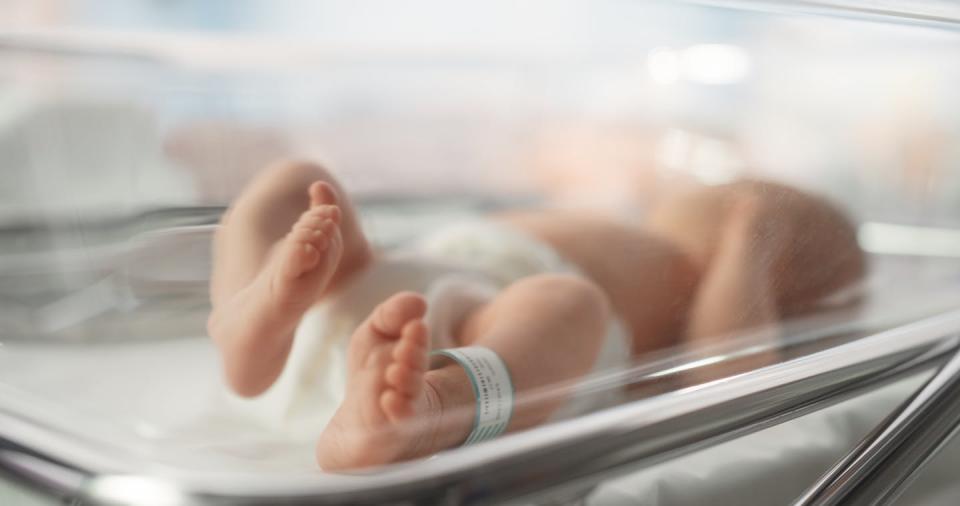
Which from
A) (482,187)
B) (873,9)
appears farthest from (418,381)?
(482,187)

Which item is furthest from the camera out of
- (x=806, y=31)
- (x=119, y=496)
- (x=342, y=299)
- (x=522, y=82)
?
(x=522, y=82)

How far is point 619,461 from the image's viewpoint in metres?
0.37

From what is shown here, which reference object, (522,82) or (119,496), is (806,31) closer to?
(522,82)

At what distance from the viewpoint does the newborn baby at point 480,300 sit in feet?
1.30

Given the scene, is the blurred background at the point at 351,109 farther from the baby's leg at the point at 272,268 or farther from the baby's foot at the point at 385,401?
the baby's foot at the point at 385,401

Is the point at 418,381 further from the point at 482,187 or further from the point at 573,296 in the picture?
the point at 482,187

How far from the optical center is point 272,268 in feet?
1.51

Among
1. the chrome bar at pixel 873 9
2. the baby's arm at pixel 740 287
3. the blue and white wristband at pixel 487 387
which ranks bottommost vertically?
the blue and white wristband at pixel 487 387

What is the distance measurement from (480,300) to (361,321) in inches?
5.0

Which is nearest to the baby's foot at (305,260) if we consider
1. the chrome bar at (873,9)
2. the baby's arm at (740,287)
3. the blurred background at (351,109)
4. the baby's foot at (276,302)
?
the baby's foot at (276,302)

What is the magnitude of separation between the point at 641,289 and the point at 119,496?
39 centimetres

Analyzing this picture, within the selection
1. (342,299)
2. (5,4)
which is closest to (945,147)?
(342,299)

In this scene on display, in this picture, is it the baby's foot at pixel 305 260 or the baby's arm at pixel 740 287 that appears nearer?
the baby's foot at pixel 305 260

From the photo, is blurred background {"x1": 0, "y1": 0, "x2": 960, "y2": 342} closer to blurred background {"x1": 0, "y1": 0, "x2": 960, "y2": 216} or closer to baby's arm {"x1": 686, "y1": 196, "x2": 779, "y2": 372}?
blurred background {"x1": 0, "y1": 0, "x2": 960, "y2": 216}
